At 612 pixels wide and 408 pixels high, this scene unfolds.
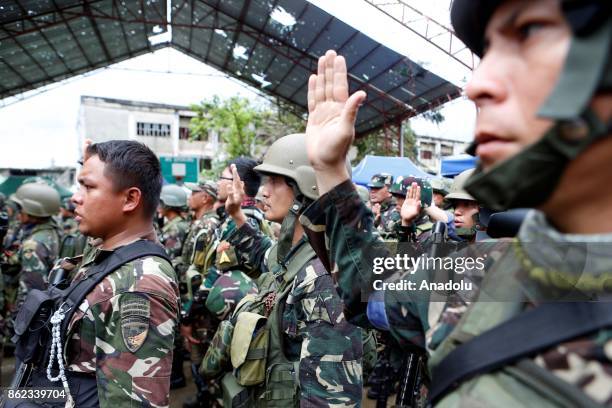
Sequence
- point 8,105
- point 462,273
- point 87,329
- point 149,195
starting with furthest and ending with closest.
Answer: point 8,105, point 149,195, point 87,329, point 462,273

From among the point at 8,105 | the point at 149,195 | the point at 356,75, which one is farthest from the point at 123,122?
the point at 149,195

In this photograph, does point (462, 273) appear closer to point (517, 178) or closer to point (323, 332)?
Result: point (517, 178)

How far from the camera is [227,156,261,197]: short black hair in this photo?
4.67 meters

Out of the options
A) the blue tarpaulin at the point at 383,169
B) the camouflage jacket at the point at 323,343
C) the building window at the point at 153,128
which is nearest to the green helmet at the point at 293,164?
the camouflage jacket at the point at 323,343

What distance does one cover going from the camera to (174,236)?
20.9ft

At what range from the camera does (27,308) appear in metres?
2.04

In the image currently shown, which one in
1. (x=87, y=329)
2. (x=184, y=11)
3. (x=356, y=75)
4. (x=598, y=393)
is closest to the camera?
(x=598, y=393)

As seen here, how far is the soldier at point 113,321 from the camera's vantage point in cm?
188

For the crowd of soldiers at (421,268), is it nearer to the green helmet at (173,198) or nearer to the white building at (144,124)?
the green helmet at (173,198)

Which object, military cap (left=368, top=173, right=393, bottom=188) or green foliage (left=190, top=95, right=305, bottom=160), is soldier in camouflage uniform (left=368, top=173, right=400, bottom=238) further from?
green foliage (left=190, top=95, right=305, bottom=160)

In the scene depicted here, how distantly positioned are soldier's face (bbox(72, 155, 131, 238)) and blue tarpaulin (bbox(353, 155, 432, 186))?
851cm

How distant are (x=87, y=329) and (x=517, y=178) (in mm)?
1868

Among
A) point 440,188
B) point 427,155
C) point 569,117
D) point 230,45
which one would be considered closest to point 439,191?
point 440,188

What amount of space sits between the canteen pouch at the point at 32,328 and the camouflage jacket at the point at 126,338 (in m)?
0.15
